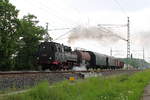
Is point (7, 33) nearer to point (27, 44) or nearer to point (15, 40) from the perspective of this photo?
point (15, 40)

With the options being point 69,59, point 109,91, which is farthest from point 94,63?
point 109,91

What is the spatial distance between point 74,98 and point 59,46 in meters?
19.3

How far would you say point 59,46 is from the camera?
109 ft

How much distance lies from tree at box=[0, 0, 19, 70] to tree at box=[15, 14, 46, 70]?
1.89 m

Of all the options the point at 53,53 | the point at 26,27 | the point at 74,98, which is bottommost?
the point at 74,98

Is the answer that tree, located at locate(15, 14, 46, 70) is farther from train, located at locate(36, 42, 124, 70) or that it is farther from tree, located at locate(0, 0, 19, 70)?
train, located at locate(36, 42, 124, 70)

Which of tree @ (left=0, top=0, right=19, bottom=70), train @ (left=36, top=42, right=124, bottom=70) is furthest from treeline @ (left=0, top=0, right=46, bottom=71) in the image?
train @ (left=36, top=42, right=124, bottom=70)

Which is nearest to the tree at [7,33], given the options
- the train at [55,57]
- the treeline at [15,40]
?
the treeline at [15,40]

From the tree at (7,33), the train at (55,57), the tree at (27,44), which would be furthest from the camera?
the tree at (27,44)

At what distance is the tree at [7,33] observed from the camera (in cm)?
4494

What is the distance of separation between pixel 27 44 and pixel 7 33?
5.67 metres

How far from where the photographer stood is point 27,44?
5175 centimetres

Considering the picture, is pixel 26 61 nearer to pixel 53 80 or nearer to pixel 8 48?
pixel 8 48

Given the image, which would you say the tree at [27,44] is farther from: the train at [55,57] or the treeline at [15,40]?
the train at [55,57]
